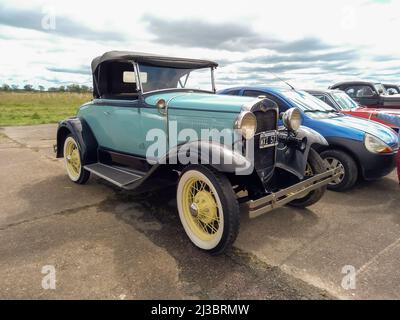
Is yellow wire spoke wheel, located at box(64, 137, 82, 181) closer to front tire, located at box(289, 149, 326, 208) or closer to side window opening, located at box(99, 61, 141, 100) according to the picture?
side window opening, located at box(99, 61, 141, 100)

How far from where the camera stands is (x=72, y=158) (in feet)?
17.7

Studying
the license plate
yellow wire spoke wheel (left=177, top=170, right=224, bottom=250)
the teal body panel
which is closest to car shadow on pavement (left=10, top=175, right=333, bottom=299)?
yellow wire spoke wheel (left=177, top=170, right=224, bottom=250)

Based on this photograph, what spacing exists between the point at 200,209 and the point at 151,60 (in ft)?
7.43

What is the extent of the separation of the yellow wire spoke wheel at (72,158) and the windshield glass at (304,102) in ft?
12.6

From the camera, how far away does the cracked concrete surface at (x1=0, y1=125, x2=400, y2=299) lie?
8.21 ft

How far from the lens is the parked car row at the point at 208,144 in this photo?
3018mm

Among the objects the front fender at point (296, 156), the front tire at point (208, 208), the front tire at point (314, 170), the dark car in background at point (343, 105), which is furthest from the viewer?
the dark car in background at point (343, 105)

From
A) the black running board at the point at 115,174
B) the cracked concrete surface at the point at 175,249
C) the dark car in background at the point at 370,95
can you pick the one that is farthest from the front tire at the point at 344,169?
the dark car in background at the point at 370,95

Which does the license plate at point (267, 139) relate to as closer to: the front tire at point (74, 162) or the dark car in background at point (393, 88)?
the front tire at point (74, 162)

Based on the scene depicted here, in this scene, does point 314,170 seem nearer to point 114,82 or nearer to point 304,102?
point 304,102

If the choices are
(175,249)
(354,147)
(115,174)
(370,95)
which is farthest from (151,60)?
(370,95)
